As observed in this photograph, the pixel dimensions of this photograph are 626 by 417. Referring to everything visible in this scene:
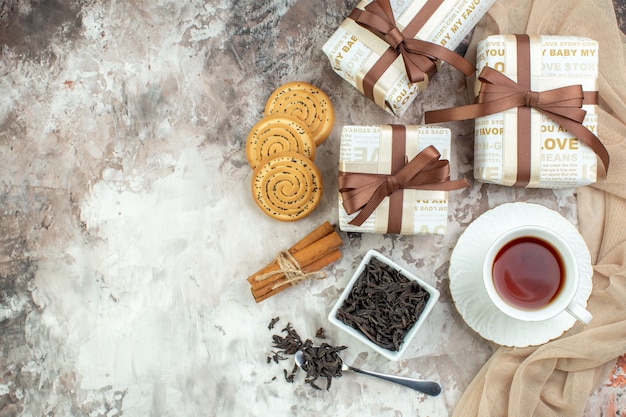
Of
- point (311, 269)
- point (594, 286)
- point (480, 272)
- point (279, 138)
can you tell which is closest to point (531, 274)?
point (480, 272)

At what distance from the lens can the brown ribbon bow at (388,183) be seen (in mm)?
1460

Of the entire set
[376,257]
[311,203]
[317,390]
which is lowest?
[317,390]

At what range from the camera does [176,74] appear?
171 centimetres

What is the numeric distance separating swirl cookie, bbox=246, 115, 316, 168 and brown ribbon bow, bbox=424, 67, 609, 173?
1.25 ft

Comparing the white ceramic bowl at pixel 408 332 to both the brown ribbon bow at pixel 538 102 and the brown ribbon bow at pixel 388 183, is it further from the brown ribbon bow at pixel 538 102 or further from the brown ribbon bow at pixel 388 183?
the brown ribbon bow at pixel 538 102

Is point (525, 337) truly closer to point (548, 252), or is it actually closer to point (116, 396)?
point (548, 252)

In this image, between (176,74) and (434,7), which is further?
(176,74)

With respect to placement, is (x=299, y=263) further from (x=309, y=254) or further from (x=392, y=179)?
(x=392, y=179)

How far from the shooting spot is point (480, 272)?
4.89 feet

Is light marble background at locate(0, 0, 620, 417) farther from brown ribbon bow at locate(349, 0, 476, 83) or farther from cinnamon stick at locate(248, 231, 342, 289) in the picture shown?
brown ribbon bow at locate(349, 0, 476, 83)

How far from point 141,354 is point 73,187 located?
498mm

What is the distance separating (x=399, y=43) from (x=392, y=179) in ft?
1.06

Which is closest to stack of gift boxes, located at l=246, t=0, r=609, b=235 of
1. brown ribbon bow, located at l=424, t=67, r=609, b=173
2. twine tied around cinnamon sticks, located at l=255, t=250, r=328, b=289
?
brown ribbon bow, located at l=424, t=67, r=609, b=173

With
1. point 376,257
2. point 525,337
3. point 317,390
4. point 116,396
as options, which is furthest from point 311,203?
point 116,396
